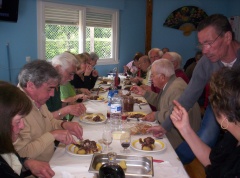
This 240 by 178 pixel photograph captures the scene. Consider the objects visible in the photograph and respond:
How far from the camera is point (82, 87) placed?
3.92 metres

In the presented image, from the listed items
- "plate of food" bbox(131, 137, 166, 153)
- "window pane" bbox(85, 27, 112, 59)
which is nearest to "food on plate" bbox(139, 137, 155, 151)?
"plate of food" bbox(131, 137, 166, 153)

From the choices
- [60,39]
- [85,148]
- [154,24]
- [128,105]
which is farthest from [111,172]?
[154,24]

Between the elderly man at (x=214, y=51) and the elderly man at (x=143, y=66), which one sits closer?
the elderly man at (x=214, y=51)

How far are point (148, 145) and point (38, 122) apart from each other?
0.78 meters

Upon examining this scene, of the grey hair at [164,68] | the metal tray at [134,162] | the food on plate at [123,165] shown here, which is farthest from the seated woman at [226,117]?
the grey hair at [164,68]

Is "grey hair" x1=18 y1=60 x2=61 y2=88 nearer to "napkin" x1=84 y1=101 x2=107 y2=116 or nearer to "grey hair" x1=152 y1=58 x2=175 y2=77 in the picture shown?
"napkin" x1=84 y1=101 x2=107 y2=116

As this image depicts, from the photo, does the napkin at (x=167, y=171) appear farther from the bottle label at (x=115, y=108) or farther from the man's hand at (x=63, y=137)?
the bottle label at (x=115, y=108)

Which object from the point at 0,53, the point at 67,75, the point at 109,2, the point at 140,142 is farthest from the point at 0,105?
the point at 109,2

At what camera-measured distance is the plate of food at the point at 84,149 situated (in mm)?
1610

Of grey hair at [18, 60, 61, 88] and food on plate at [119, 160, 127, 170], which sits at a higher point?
grey hair at [18, 60, 61, 88]

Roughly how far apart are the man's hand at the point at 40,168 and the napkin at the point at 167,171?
0.57 m

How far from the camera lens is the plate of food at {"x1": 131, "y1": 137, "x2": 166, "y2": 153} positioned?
1.69 m

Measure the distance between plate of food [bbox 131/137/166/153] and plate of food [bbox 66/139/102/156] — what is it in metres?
0.25

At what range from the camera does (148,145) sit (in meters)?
1.72
